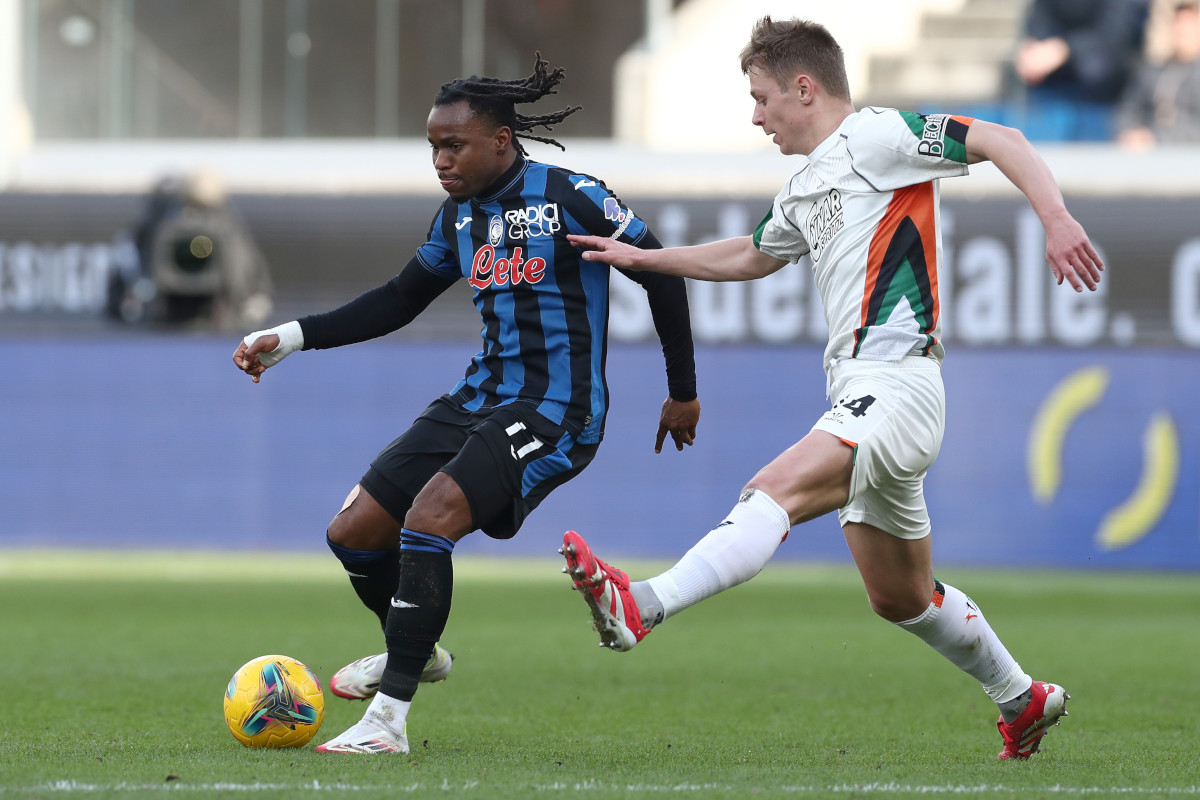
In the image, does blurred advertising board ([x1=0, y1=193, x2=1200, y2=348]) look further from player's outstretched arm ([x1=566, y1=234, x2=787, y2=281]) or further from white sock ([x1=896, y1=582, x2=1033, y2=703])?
player's outstretched arm ([x1=566, y1=234, x2=787, y2=281])

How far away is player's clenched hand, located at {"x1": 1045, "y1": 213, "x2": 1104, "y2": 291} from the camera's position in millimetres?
4160

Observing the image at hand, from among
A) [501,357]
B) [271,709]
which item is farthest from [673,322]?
[271,709]

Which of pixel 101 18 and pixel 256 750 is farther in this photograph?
pixel 101 18

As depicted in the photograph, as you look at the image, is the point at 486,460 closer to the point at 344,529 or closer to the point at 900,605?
the point at 344,529

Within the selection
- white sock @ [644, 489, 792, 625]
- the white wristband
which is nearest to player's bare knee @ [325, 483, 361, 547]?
the white wristband

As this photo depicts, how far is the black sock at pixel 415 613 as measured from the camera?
4.81 m

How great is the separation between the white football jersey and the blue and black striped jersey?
733 millimetres

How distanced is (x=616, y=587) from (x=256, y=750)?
1697mm

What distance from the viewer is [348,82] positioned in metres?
20.1

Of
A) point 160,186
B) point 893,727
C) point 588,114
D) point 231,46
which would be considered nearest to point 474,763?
point 893,727

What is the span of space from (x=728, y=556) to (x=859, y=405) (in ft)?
2.20

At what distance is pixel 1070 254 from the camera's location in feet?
13.6

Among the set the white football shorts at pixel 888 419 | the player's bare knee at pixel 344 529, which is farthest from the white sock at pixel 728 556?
the player's bare knee at pixel 344 529

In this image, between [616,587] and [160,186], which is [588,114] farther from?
[616,587]
